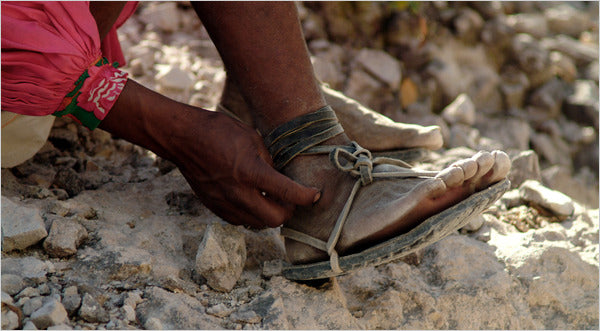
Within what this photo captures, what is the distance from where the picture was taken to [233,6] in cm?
153

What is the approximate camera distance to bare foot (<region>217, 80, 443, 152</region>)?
186 cm

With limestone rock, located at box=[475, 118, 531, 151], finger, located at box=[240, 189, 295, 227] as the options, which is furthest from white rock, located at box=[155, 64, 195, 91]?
limestone rock, located at box=[475, 118, 531, 151]

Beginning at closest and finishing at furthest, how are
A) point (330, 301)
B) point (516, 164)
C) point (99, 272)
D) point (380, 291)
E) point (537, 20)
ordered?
point (99, 272)
point (330, 301)
point (380, 291)
point (516, 164)
point (537, 20)

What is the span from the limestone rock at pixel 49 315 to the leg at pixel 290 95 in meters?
0.56

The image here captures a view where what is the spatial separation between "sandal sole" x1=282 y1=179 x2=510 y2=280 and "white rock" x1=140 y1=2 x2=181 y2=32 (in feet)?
6.25

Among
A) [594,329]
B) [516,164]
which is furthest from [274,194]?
[516,164]

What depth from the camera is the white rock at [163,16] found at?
9.55 feet

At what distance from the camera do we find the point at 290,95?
1.56 meters

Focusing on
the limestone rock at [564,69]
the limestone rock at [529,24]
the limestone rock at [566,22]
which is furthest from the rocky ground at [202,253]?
the limestone rock at [566,22]

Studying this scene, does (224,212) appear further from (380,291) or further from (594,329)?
(594,329)

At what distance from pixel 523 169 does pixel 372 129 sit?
2.17 ft

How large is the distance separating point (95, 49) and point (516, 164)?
1524 mm

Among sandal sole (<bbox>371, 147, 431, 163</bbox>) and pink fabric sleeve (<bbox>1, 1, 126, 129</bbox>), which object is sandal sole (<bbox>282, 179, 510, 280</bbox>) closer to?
sandal sole (<bbox>371, 147, 431, 163</bbox>)

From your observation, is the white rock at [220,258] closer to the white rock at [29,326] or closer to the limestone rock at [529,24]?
the white rock at [29,326]
